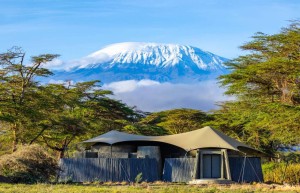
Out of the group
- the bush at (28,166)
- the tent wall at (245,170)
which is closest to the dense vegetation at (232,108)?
the tent wall at (245,170)

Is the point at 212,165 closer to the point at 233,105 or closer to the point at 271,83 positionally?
the point at 271,83

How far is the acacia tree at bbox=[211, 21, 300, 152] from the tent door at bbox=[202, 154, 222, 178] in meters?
9.08

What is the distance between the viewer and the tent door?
1503 inches

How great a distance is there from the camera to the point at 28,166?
3119cm

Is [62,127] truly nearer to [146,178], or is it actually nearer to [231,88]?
[231,88]

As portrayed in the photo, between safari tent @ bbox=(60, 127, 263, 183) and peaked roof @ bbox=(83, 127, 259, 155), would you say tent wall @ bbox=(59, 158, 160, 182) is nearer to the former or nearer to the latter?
safari tent @ bbox=(60, 127, 263, 183)

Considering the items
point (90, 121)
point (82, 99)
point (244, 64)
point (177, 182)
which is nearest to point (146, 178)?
point (177, 182)

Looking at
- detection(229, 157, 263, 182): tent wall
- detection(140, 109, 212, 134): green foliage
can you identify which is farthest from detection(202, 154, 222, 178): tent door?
detection(140, 109, 212, 134): green foliage

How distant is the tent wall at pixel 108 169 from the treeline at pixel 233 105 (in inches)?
470

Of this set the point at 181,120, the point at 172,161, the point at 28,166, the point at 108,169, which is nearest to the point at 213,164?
the point at 172,161

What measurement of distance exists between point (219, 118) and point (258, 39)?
13.3 m

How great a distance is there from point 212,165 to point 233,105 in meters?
21.5

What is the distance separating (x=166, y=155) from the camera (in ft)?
136

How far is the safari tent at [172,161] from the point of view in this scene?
36.9m
